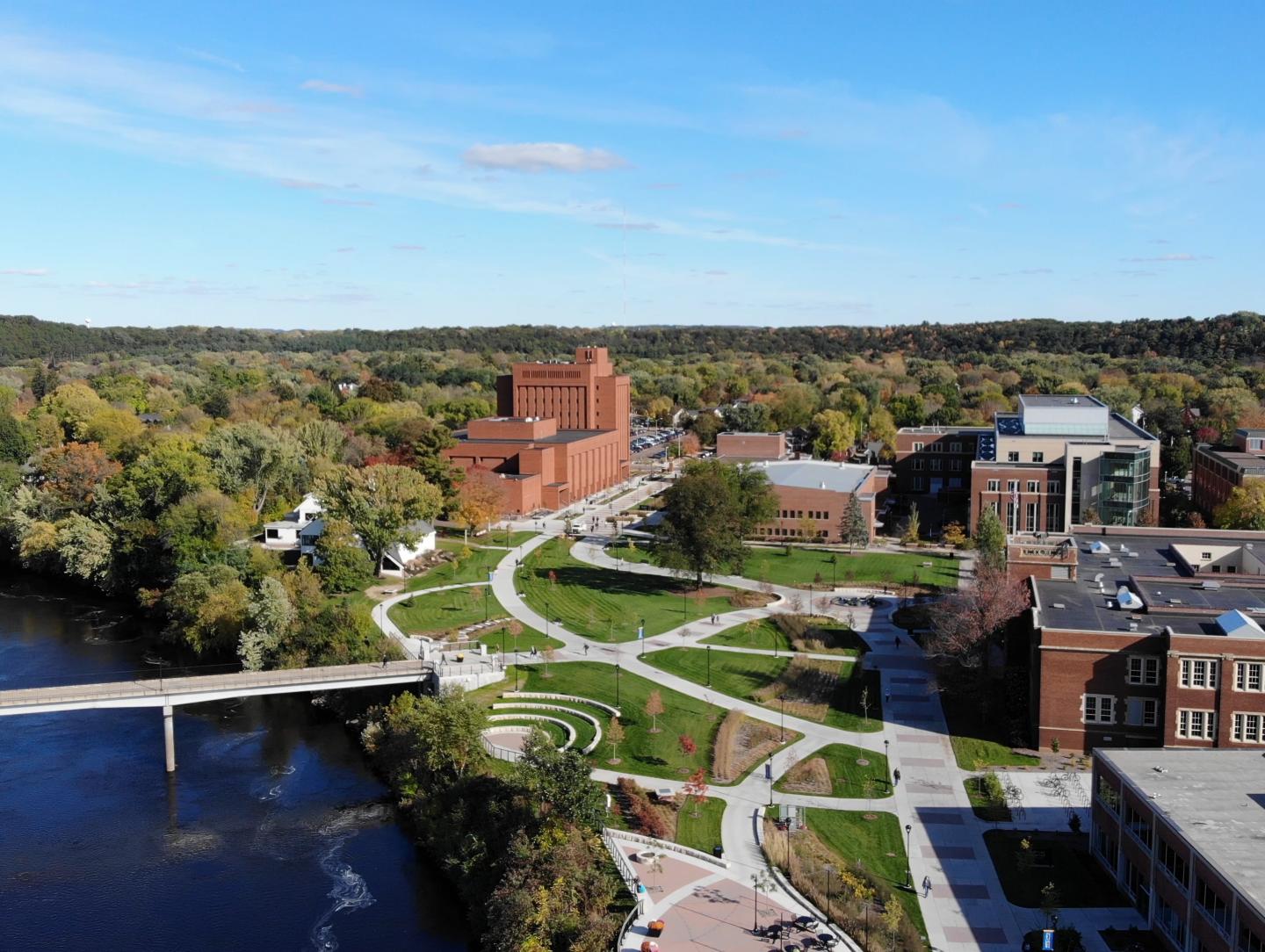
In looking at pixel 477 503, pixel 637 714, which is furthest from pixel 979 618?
pixel 477 503

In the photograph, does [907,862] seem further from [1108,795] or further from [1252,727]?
[1252,727]

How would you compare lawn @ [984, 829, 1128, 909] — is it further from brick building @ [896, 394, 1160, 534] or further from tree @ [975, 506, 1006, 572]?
brick building @ [896, 394, 1160, 534]

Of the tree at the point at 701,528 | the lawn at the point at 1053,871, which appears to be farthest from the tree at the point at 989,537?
the lawn at the point at 1053,871

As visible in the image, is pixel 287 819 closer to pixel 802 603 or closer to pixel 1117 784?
pixel 1117 784

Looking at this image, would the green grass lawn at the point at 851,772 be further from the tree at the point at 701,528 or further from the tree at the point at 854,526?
the tree at the point at 854,526

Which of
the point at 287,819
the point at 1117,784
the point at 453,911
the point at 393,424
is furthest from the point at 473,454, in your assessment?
the point at 1117,784

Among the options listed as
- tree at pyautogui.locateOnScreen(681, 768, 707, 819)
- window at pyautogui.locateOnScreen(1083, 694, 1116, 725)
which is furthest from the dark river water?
window at pyautogui.locateOnScreen(1083, 694, 1116, 725)
